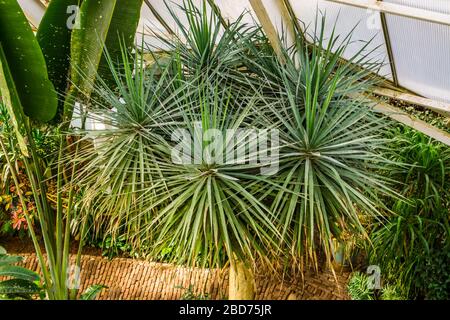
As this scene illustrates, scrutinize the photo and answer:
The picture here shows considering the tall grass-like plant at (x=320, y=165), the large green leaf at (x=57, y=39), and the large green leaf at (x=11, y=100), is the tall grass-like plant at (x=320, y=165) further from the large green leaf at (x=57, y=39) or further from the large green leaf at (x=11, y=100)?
the large green leaf at (x=11, y=100)

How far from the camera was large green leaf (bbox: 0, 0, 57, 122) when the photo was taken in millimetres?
4297

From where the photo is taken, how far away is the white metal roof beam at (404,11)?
3984 mm

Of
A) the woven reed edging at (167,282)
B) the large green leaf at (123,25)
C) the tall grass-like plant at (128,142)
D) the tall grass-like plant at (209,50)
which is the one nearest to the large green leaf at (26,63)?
the tall grass-like plant at (128,142)

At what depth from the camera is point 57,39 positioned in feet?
16.1

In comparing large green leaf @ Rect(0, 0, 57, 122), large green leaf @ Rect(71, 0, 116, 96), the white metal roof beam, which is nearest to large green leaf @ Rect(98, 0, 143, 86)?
large green leaf @ Rect(71, 0, 116, 96)

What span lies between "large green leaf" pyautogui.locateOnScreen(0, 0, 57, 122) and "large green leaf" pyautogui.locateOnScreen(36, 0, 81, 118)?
30 centimetres

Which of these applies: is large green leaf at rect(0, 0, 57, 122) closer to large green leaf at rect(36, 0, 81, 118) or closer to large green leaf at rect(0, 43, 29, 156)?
large green leaf at rect(0, 43, 29, 156)

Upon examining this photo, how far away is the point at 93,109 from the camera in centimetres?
467

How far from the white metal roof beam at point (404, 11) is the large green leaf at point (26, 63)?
2.49 m

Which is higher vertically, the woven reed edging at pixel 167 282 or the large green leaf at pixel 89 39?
the large green leaf at pixel 89 39

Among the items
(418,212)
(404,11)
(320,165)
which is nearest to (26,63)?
(320,165)

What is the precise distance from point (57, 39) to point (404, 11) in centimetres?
282
